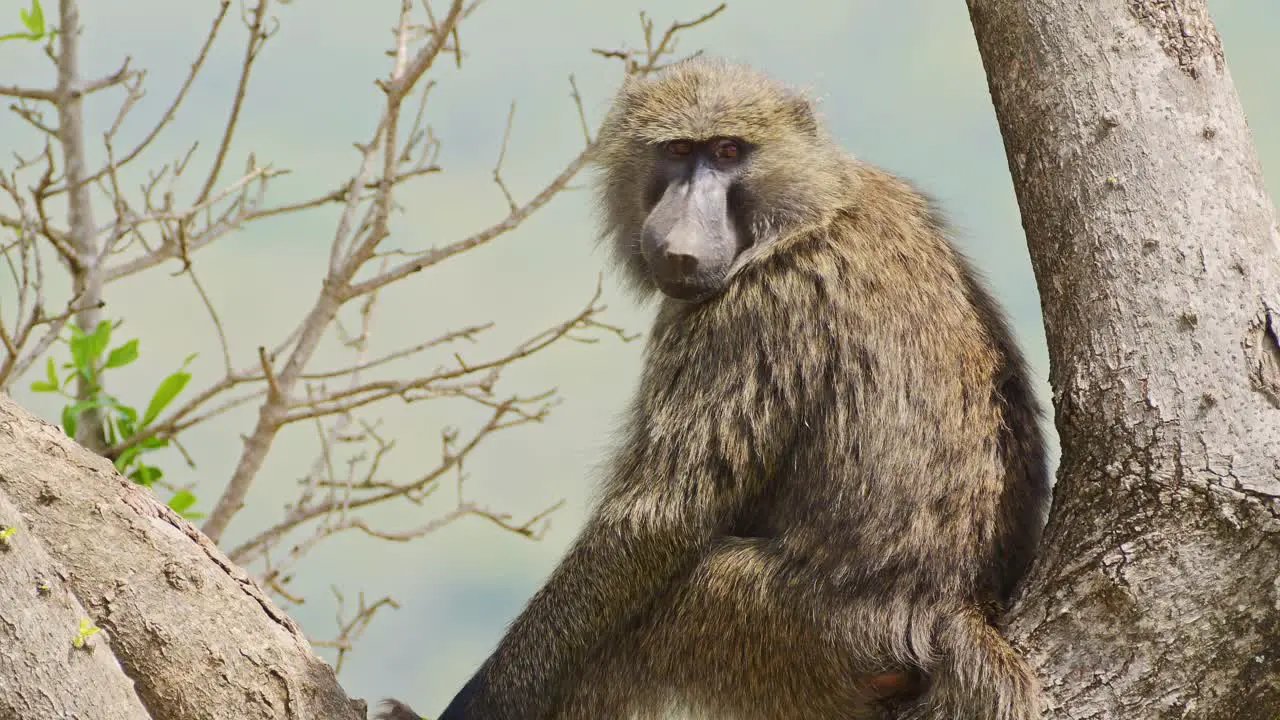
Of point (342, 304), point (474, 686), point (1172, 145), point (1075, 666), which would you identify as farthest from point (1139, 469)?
point (342, 304)

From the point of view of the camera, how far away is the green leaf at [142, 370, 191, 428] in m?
6.13

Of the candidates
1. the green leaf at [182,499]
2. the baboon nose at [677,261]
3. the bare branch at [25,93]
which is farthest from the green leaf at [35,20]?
the baboon nose at [677,261]

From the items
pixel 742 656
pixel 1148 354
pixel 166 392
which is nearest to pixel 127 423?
pixel 166 392

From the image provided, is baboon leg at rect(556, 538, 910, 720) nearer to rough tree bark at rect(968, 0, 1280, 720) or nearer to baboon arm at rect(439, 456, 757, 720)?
baboon arm at rect(439, 456, 757, 720)

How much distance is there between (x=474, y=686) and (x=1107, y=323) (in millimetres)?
2133

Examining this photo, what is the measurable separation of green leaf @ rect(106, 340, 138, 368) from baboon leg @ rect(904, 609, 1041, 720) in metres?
3.93

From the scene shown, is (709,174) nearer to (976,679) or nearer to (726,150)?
(726,150)

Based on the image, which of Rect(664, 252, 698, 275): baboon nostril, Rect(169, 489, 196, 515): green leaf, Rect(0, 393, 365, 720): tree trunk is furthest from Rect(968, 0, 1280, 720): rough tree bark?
Rect(169, 489, 196, 515): green leaf

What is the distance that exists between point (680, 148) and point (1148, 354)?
5.56 ft

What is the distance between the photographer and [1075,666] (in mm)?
3428

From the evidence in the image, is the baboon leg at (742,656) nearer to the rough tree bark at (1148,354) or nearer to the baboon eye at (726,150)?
the rough tree bark at (1148,354)

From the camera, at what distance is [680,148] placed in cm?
457

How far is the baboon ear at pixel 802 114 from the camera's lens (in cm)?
470

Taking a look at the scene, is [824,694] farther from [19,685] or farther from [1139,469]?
[19,685]
